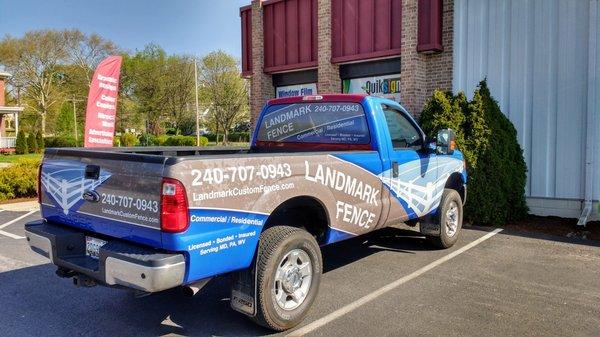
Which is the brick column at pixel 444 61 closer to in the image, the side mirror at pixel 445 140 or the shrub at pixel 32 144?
the side mirror at pixel 445 140

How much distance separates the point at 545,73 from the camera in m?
9.05

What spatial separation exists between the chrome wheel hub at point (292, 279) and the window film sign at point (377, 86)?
26.1 ft

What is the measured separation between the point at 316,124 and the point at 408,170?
117 centimetres

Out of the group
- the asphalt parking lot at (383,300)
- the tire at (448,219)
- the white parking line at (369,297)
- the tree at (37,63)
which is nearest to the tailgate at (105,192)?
the asphalt parking lot at (383,300)

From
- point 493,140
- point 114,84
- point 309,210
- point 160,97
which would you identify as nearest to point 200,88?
point 160,97

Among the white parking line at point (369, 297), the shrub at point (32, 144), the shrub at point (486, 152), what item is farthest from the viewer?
the shrub at point (32, 144)

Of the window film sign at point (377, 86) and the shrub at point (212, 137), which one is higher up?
the window film sign at point (377, 86)

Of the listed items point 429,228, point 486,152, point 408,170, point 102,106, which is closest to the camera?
point 408,170

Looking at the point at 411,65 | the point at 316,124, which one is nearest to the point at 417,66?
the point at 411,65

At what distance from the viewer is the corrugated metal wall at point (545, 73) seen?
8.63 metres

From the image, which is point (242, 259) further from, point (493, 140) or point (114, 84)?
point (114, 84)

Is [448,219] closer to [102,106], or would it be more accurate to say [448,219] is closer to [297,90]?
[297,90]

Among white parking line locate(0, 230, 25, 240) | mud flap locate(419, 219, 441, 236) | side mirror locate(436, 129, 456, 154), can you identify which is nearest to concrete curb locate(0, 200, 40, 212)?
white parking line locate(0, 230, 25, 240)

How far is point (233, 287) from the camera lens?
390cm
